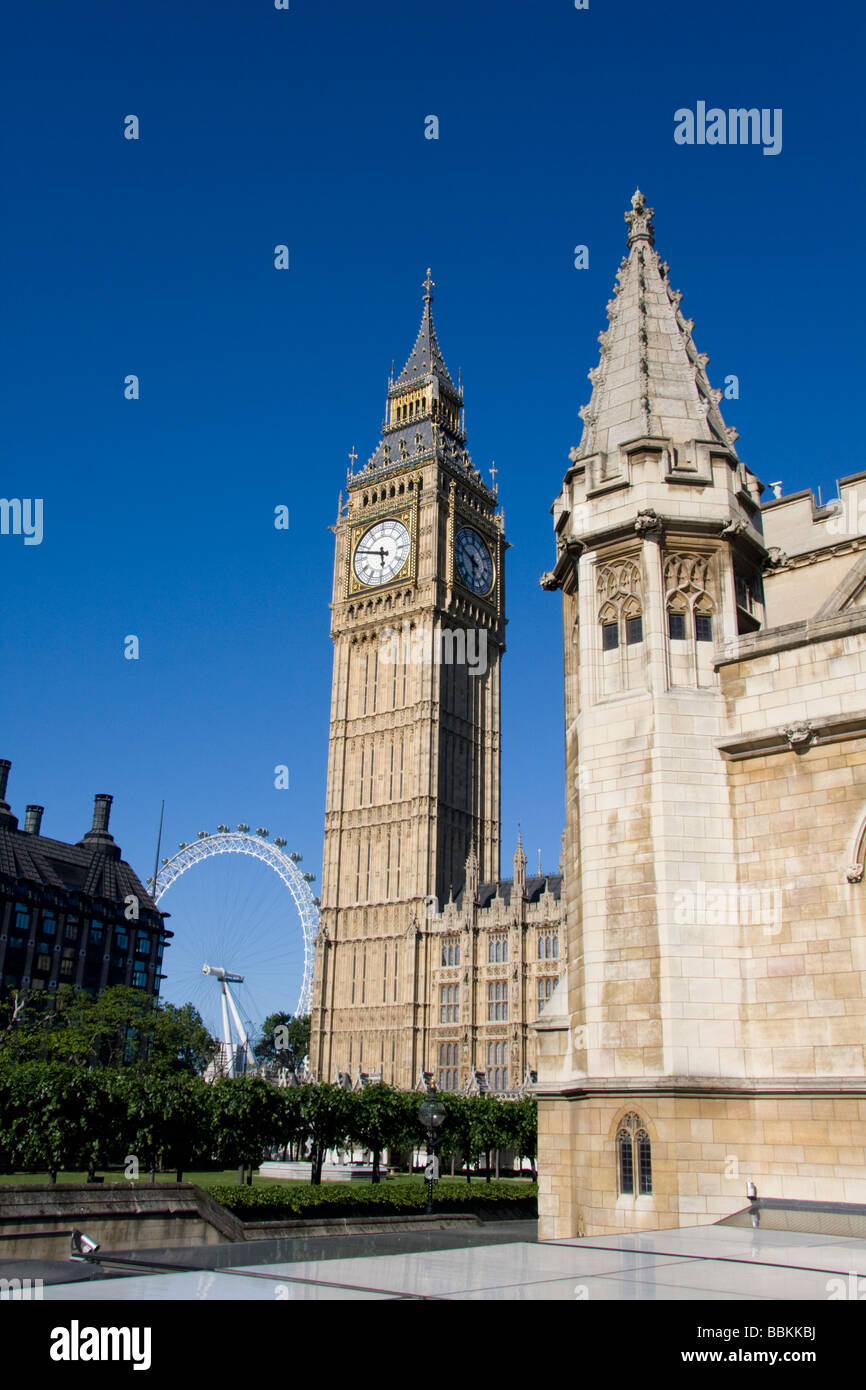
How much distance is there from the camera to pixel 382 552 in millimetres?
Answer: 99062

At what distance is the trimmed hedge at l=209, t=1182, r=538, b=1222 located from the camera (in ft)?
91.1

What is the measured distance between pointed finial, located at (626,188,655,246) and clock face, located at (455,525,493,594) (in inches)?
2981

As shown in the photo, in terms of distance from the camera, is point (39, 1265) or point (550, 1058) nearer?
point (39, 1265)

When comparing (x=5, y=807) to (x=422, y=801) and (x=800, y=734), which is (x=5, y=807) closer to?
(x=422, y=801)

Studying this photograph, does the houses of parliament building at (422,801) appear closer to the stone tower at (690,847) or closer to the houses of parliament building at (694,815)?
the houses of parliament building at (694,815)

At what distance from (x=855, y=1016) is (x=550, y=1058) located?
199 inches

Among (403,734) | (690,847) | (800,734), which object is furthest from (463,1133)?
(403,734)

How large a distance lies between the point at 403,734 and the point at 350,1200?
64.9m

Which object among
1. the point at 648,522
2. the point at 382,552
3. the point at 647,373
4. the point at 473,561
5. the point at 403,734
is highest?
the point at 382,552

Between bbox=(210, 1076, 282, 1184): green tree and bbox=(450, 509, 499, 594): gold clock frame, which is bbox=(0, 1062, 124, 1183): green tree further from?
bbox=(450, 509, 499, 594): gold clock frame

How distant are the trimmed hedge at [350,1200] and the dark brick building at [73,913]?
71.6m

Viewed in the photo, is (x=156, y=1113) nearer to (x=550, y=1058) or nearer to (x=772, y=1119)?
(x=550, y=1058)

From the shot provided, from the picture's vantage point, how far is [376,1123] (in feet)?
134
